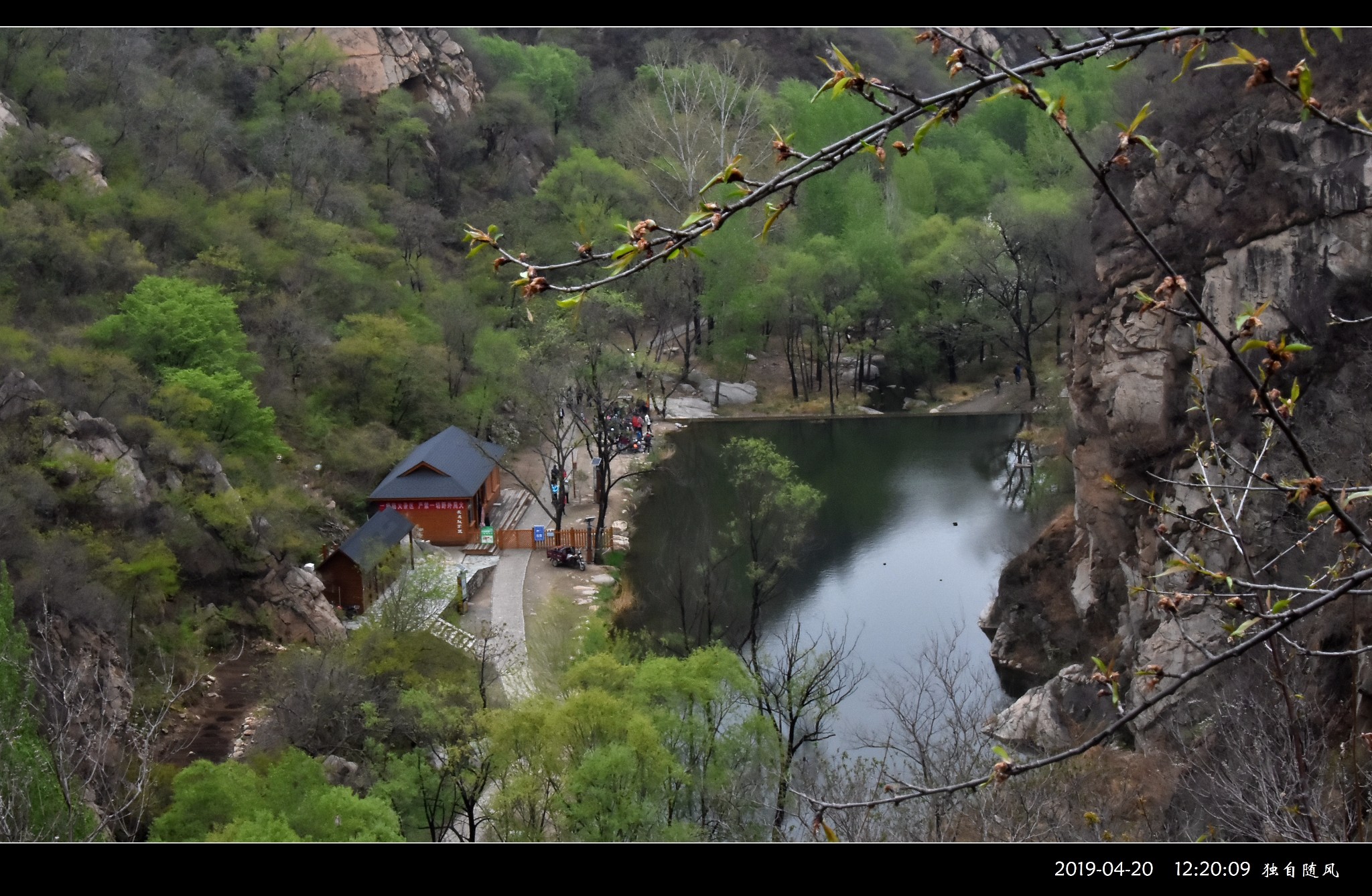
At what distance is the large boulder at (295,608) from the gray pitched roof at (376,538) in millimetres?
988

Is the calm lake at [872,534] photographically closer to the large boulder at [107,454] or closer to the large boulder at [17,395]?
the large boulder at [107,454]

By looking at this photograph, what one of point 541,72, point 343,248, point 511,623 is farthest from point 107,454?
point 541,72

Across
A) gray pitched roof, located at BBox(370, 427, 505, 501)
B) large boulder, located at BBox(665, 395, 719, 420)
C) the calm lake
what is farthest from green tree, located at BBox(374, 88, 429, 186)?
gray pitched roof, located at BBox(370, 427, 505, 501)

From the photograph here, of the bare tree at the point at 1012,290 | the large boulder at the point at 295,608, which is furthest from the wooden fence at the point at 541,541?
the bare tree at the point at 1012,290

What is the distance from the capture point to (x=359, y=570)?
17844mm

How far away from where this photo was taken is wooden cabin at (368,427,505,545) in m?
21.1

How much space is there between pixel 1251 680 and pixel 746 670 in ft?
16.3

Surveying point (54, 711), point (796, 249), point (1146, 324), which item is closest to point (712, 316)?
point (796, 249)

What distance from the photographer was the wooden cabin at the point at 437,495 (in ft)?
69.4

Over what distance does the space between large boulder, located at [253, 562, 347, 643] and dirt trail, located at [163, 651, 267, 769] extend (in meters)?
0.77

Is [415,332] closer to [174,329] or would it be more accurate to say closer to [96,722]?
A: [174,329]

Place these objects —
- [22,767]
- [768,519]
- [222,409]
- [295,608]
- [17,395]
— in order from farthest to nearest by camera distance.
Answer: [222,409]
[768,519]
[295,608]
[17,395]
[22,767]

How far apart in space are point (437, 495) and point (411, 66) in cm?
2122

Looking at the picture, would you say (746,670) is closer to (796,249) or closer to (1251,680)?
(1251,680)
